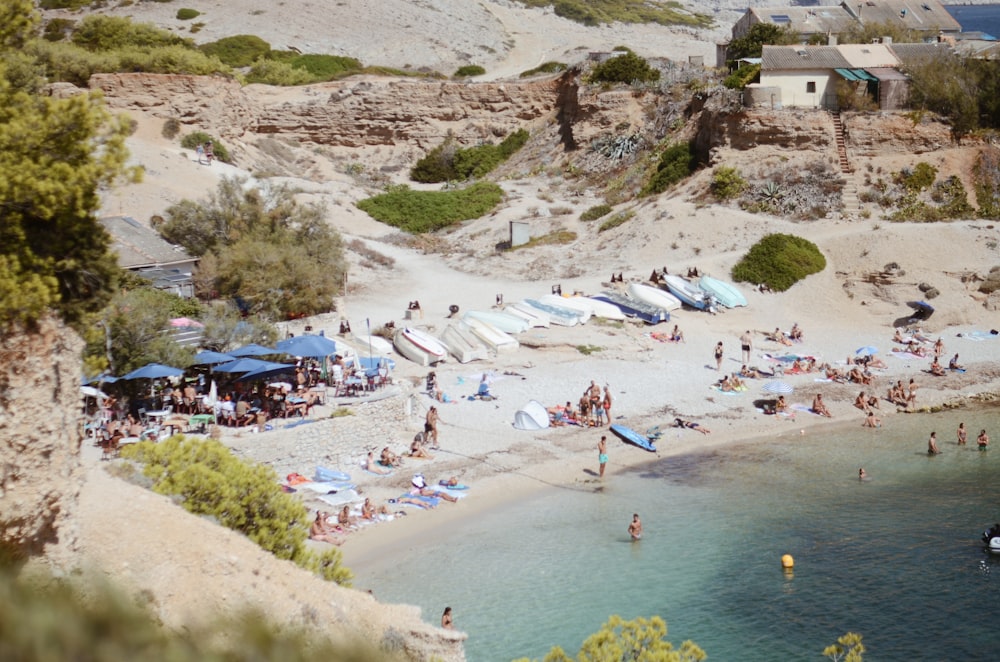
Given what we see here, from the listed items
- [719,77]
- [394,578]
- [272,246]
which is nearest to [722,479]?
[394,578]

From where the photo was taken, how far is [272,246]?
30.7 meters

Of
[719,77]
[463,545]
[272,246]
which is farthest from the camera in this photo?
[719,77]

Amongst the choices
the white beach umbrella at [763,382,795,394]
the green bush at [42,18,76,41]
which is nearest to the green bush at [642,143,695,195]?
the white beach umbrella at [763,382,795,394]

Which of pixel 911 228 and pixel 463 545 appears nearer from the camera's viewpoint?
pixel 463 545

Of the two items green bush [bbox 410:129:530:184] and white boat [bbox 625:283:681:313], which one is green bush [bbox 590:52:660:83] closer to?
green bush [bbox 410:129:530:184]

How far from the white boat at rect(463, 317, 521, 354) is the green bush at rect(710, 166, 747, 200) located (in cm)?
1435

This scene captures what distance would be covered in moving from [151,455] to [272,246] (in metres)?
17.9

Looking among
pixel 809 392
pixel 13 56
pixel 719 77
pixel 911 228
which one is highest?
pixel 13 56

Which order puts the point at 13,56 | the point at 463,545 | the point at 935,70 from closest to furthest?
1. the point at 13,56
2. the point at 463,545
3. the point at 935,70

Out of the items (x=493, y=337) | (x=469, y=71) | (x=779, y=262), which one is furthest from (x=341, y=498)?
(x=469, y=71)

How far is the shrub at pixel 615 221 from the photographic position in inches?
1599

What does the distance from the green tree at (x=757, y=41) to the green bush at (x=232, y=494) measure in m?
39.7

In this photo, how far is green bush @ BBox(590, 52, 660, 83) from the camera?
50312mm

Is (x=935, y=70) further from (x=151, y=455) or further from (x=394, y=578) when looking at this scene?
(x=151, y=455)
